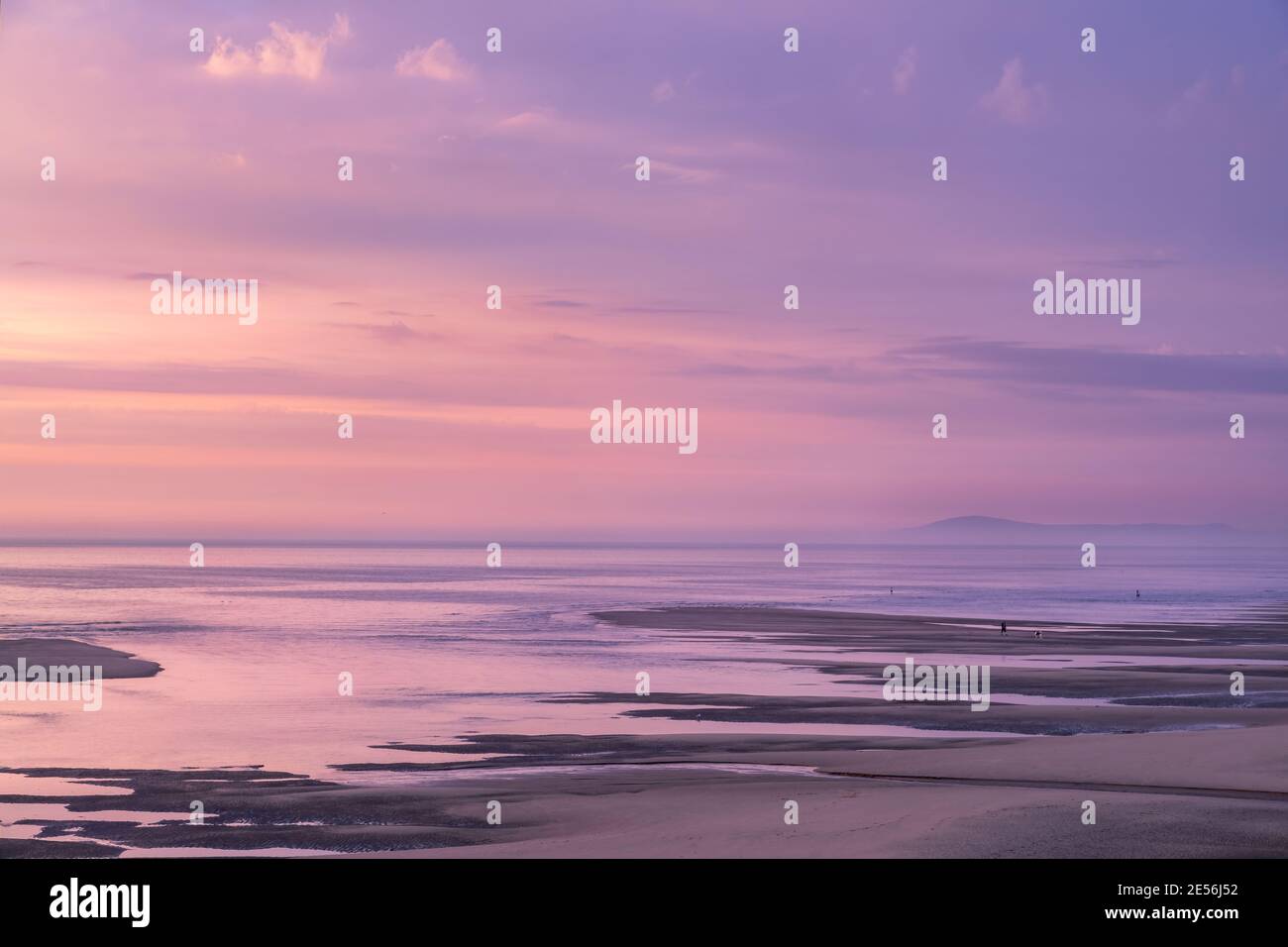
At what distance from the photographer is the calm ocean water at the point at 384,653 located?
3022 cm

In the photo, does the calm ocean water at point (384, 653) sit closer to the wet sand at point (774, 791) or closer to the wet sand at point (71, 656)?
the wet sand at point (71, 656)

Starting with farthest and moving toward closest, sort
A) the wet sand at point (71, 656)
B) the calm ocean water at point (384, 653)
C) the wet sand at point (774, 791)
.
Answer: the wet sand at point (71, 656) < the calm ocean water at point (384, 653) < the wet sand at point (774, 791)

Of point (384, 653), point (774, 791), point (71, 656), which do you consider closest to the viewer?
point (774, 791)

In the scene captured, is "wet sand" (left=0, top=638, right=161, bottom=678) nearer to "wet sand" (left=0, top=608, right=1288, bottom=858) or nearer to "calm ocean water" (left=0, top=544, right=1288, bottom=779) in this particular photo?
"calm ocean water" (left=0, top=544, right=1288, bottom=779)

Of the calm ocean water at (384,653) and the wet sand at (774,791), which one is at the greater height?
the calm ocean water at (384,653)

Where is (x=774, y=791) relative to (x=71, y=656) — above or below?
below

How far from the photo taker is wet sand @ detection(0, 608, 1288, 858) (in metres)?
17.9

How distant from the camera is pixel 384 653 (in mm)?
52281

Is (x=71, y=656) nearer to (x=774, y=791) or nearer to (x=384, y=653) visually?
(x=384, y=653)

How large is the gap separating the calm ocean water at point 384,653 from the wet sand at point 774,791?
76.0 inches

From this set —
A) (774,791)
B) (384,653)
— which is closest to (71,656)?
(384,653)

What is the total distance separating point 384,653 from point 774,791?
107 ft

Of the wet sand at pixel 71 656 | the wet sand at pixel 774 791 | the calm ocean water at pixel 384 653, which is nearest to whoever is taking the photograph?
Result: the wet sand at pixel 774 791

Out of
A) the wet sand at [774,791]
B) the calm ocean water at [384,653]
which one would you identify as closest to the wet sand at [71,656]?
the calm ocean water at [384,653]
